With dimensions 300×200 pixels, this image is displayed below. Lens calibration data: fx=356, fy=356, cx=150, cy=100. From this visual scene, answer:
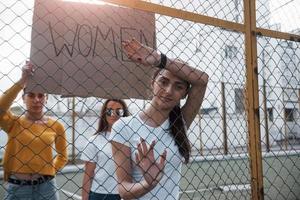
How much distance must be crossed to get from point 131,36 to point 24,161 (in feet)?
4.16

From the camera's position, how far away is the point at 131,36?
1.83 meters

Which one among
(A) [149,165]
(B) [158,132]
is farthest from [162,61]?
(A) [149,165]

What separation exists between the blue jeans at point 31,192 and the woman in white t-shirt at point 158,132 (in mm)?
1238

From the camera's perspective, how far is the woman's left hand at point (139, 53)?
1626 mm

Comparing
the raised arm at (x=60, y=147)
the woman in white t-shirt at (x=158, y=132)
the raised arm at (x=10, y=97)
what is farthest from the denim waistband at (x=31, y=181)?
the woman in white t-shirt at (x=158, y=132)

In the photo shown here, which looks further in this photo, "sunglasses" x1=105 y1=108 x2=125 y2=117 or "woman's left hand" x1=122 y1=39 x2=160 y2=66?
"sunglasses" x1=105 y1=108 x2=125 y2=117

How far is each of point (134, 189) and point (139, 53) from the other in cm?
60

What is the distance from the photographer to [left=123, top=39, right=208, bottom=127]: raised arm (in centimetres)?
163

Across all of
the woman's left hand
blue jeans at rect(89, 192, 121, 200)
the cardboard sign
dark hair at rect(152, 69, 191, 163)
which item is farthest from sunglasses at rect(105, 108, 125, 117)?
the woman's left hand

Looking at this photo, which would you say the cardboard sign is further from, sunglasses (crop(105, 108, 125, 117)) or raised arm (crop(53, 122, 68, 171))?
raised arm (crop(53, 122, 68, 171))

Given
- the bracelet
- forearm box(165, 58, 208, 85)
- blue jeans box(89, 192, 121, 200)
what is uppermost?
the bracelet

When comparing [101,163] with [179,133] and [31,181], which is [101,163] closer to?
[31,181]

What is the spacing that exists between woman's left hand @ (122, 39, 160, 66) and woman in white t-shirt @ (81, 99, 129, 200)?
0.89 metres

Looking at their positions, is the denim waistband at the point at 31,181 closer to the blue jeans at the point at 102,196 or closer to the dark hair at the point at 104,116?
the blue jeans at the point at 102,196
